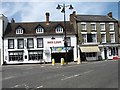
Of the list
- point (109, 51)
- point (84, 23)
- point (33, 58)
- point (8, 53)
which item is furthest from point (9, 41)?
point (109, 51)

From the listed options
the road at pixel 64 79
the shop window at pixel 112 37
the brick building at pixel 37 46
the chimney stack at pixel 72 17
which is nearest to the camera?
the road at pixel 64 79

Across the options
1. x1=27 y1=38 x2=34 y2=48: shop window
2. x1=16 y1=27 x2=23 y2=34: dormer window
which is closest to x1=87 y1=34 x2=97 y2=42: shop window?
x1=27 y1=38 x2=34 y2=48: shop window

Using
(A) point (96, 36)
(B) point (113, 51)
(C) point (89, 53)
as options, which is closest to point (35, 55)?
(C) point (89, 53)

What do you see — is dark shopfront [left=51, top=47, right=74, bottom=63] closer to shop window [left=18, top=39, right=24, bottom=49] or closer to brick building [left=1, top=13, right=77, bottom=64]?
brick building [left=1, top=13, right=77, bottom=64]

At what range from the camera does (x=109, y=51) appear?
54.8 metres

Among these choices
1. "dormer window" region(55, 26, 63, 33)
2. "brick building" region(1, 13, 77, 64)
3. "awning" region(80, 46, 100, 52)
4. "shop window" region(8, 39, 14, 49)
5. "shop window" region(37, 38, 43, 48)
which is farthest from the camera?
"dormer window" region(55, 26, 63, 33)

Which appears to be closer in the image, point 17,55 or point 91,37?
point 17,55

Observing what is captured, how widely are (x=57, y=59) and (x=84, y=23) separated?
30.3ft

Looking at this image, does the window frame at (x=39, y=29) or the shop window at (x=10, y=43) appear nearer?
the shop window at (x=10, y=43)

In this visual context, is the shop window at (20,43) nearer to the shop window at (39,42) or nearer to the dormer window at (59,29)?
the shop window at (39,42)

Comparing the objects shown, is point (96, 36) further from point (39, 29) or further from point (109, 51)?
point (39, 29)

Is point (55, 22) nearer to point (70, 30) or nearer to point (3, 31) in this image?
point (70, 30)

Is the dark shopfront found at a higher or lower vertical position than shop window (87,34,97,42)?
lower

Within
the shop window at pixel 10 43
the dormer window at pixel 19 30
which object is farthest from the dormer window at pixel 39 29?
the shop window at pixel 10 43
